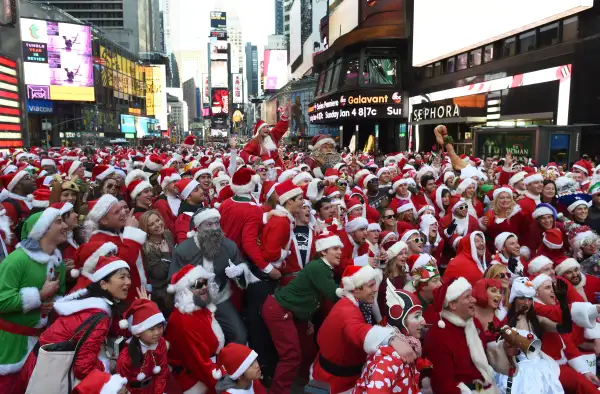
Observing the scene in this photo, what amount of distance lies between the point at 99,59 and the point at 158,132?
4336 cm

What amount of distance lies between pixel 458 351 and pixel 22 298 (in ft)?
10.7

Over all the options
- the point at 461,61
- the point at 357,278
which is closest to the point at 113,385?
the point at 357,278

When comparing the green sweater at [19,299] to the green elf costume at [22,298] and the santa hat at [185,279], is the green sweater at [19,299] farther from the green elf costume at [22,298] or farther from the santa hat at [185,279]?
the santa hat at [185,279]

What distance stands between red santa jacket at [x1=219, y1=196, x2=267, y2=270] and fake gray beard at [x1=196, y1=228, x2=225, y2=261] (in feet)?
1.84

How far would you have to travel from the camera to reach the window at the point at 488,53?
86.7 feet

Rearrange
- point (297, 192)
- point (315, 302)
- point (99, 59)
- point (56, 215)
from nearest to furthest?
point (56, 215)
point (315, 302)
point (297, 192)
point (99, 59)

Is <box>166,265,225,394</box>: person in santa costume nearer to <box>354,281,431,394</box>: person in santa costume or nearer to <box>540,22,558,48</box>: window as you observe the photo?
<box>354,281,431,394</box>: person in santa costume

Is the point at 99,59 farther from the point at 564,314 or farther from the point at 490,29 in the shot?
the point at 564,314

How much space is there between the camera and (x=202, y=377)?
383 centimetres

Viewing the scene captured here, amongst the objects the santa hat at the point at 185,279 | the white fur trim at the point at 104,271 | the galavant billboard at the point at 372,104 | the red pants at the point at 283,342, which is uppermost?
the galavant billboard at the point at 372,104

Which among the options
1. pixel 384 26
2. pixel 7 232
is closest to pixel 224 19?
pixel 384 26

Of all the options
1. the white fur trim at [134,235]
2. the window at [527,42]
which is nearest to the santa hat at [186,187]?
the white fur trim at [134,235]

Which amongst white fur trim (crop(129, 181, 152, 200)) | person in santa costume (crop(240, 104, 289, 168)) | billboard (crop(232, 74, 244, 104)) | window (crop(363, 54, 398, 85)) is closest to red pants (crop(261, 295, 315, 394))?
white fur trim (crop(129, 181, 152, 200))

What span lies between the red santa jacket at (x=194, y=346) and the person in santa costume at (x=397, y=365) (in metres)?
1.29
